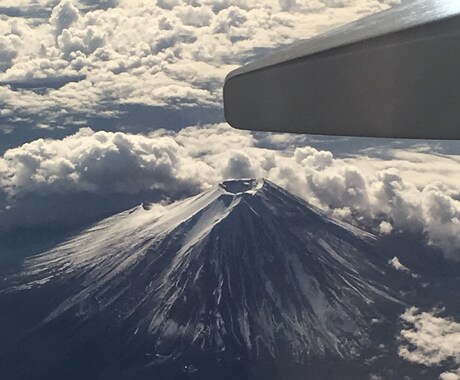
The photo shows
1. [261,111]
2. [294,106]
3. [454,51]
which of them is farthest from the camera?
[261,111]

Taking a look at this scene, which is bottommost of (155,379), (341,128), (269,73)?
(155,379)

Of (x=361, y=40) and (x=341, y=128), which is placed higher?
(x=361, y=40)

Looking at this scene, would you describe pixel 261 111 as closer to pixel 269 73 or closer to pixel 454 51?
pixel 269 73

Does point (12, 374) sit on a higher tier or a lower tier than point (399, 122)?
lower

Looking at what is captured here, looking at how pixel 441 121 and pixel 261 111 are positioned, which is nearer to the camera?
pixel 441 121

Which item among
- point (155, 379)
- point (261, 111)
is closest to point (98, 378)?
point (155, 379)

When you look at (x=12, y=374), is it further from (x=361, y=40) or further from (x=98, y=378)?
(x=361, y=40)

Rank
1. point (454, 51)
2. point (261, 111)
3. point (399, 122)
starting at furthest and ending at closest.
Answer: point (261, 111)
point (399, 122)
point (454, 51)
